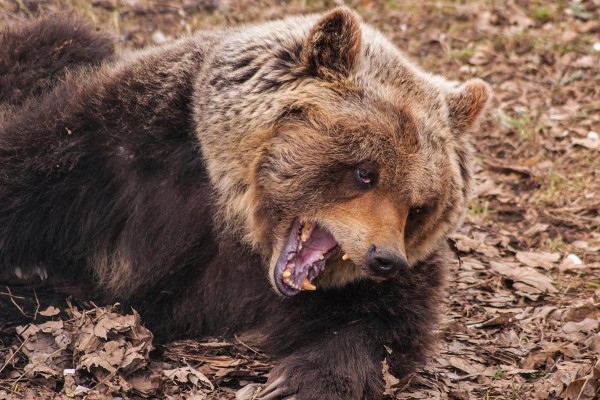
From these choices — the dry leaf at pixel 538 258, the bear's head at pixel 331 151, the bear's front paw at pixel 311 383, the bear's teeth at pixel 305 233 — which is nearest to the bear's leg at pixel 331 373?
the bear's front paw at pixel 311 383

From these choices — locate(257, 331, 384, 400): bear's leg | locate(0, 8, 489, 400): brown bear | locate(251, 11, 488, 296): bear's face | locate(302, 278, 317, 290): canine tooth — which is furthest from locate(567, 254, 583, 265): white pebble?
locate(302, 278, 317, 290): canine tooth

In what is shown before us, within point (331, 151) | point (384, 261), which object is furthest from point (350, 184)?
point (384, 261)

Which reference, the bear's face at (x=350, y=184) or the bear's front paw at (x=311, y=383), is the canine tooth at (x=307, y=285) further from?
the bear's front paw at (x=311, y=383)

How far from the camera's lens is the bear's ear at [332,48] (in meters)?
5.31

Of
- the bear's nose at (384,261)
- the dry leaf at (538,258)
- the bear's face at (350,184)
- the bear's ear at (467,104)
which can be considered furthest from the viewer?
the dry leaf at (538,258)

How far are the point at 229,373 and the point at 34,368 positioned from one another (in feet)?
3.49

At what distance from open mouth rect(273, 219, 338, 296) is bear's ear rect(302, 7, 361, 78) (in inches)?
33.7

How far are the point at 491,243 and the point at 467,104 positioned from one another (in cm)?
238

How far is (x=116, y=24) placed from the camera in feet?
33.3

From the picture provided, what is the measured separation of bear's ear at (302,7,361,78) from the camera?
5312 millimetres

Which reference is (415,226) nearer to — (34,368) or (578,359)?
(578,359)

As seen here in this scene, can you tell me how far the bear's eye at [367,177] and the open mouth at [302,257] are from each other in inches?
14.1

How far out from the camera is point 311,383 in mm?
5184

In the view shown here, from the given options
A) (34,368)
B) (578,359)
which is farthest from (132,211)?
(578,359)
